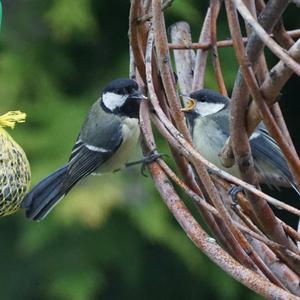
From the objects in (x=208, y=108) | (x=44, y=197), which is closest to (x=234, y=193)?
(x=44, y=197)

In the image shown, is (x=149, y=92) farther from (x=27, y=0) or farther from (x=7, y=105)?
(x=27, y=0)

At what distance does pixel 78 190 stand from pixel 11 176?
0.93 metres

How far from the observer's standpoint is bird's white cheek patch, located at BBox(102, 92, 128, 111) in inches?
73.1

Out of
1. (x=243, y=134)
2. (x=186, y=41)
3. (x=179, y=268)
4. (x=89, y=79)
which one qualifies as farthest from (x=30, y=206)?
(x=179, y=268)

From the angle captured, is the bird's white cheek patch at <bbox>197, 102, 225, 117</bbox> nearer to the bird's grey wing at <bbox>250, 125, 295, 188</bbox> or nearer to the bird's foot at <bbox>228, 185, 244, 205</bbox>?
the bird's grey wing at <bbox>250, 125, 295, 188</bbox>

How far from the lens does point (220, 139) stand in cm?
176

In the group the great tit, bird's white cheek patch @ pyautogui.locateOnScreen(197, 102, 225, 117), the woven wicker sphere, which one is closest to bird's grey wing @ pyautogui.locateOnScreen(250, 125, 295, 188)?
bird's white cheek patch @ pyautogui.locateOnScreen(197, 102, 225, 117)

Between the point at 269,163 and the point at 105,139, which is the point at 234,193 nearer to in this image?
the point at 269,163

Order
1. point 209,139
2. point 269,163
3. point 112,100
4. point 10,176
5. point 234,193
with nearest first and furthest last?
point 234,193, point 10,176, point 269,163, point 209,139, point 112,100

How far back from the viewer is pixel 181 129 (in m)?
1.00

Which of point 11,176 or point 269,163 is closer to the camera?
point 11,176

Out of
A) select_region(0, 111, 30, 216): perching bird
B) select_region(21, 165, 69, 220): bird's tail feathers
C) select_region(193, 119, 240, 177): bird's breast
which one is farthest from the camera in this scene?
select_region(193, 119, 240, 177): bird's breast

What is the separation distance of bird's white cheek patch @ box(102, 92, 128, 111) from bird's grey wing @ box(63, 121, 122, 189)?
40 millimetres

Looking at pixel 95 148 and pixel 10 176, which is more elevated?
pixel 10 176
